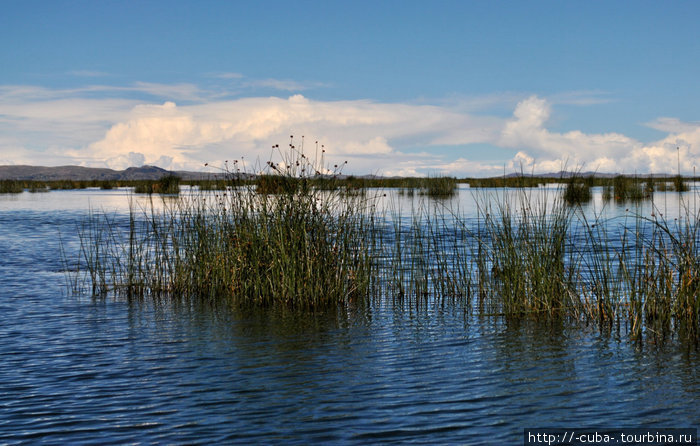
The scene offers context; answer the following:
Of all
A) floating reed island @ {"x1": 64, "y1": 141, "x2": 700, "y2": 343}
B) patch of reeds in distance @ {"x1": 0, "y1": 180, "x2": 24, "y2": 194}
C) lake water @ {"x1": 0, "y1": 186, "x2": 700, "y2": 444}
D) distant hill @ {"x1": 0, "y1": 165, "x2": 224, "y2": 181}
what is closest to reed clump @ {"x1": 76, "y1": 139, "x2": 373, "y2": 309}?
floating reed island @ {"x1": 64, "y1": 141, "x2": 700, "y2": 343}

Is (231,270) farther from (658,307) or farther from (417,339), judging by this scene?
(658,307)

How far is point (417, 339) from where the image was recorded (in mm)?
6238

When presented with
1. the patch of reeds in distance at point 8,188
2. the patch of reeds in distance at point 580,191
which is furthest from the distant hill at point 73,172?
the patch of reeds in distance at point 580,191

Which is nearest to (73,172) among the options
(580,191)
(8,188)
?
(8,188)

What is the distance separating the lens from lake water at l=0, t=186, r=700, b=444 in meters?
4.08

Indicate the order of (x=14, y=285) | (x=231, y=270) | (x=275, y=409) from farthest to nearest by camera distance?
(x=14, y=285)
(x=231, y=270)
(x=275, y=409)

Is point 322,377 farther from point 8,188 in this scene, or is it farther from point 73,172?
point 73,172

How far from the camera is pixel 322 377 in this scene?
5137mm

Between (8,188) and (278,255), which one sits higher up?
(8,188)

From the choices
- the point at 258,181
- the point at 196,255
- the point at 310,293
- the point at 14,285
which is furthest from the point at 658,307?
the point at 14,285

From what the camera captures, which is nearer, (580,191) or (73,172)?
(580,191)

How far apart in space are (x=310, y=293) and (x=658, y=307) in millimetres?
3890

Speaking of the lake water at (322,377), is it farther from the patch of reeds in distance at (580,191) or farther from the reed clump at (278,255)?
the patch of reeds in distance at (580,191)

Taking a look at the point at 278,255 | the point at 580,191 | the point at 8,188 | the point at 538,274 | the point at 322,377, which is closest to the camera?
the point at 322,377
